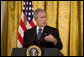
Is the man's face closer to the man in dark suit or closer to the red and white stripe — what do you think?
A: the man in dark suit

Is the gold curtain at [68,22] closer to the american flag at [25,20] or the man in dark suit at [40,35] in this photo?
the american flag at [25,20]

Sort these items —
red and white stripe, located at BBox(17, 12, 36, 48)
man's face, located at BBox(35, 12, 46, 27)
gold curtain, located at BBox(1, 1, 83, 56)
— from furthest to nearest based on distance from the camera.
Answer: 1. gold curtain, located at BBox(1, 1, 83, 56)
2. red and white stripe, located at BBox(17, 12, 36, 48)
3. man's face, located at BBox(35, 12, 46, 27)

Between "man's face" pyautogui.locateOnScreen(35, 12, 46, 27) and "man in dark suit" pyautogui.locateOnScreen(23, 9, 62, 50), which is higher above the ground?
"man's face" pyautogui.locateOnScreen(35, 12, 46, 27)

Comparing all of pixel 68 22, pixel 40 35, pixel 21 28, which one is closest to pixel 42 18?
pixel 40 35

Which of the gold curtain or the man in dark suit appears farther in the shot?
the gold curtain

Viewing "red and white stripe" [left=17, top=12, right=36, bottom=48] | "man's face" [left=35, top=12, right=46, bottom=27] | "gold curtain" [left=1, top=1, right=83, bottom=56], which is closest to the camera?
"man's face" [left=35, top=12, right=46, bottom=27]

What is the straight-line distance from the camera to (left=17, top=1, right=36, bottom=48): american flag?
3.61 metres

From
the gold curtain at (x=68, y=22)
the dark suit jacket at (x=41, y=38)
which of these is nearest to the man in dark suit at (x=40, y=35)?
the dark suit jacket at (x=41, y=38)

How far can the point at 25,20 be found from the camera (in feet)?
12.0

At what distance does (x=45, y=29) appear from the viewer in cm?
231

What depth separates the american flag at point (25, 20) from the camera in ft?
11.8

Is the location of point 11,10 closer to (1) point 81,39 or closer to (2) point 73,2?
(2) point 73,2

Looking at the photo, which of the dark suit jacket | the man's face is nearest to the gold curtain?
the dark suit jacket

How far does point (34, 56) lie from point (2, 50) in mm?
2712
